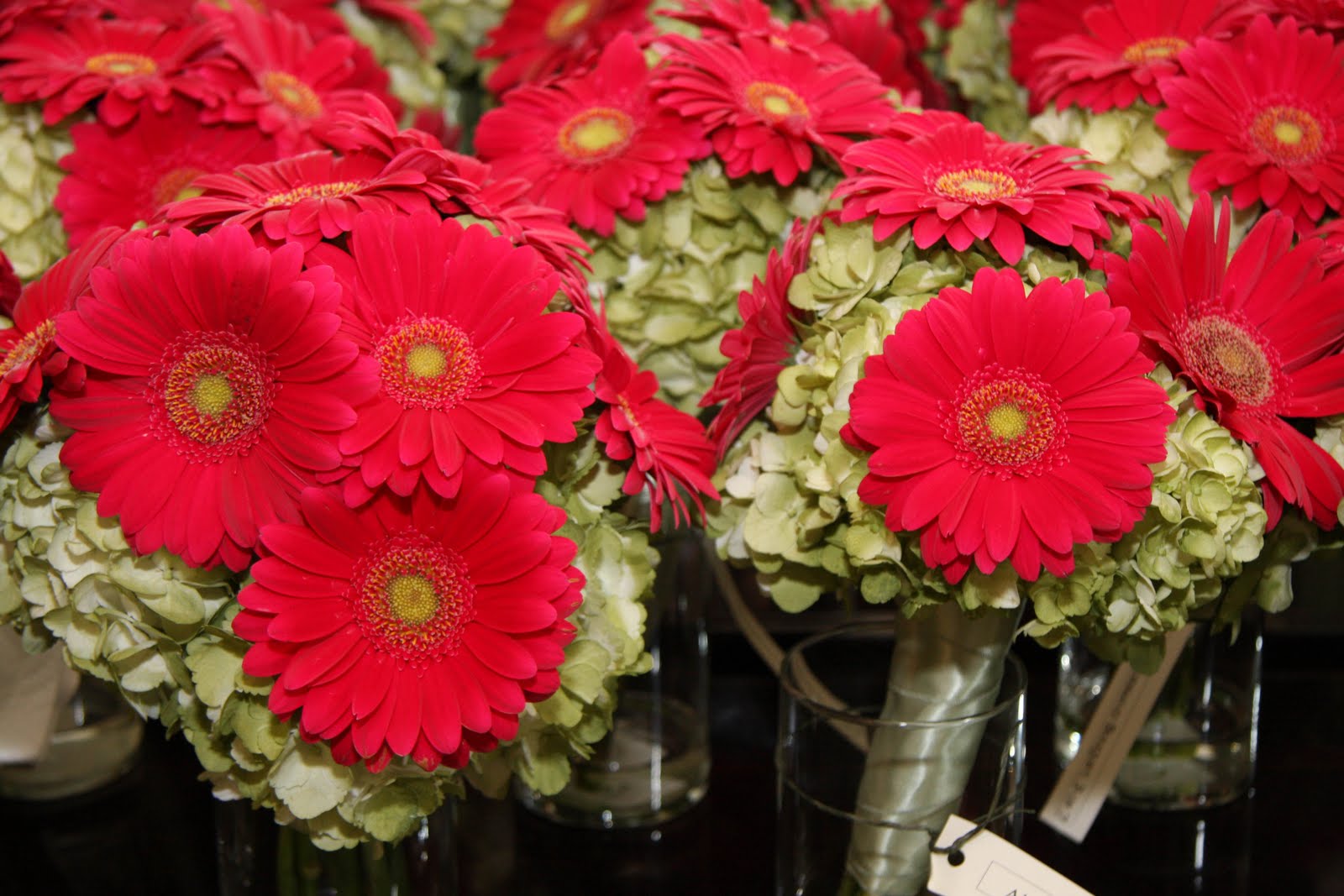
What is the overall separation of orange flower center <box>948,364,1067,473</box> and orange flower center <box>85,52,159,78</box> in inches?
21.8

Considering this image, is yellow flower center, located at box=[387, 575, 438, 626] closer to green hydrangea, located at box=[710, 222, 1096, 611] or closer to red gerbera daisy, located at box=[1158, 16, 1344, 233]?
green hydrangea, located at box=[710, 222, 1096, 611]

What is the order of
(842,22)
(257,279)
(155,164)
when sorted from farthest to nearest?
(842,22), (155,164), (257,279)

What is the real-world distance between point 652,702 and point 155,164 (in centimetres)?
45

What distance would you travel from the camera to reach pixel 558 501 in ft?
2.00

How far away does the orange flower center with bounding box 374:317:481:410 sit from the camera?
556 mm

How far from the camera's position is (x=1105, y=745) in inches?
30.6

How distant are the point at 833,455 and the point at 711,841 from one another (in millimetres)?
344

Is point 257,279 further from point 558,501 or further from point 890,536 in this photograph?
point 890,536

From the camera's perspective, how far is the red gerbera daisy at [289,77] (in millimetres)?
814

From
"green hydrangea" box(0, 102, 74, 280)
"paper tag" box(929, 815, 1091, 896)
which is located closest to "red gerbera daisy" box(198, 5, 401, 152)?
"green hydrangea" box(0, 102, 74, 280)

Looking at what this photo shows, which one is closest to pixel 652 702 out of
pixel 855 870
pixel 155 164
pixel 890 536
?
pixel 855 870

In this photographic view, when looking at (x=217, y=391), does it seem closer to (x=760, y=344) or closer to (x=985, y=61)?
(x=760, y=344)

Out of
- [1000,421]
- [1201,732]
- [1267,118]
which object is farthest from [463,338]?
[1201,732]

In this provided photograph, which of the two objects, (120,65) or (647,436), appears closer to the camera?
(647,436)
